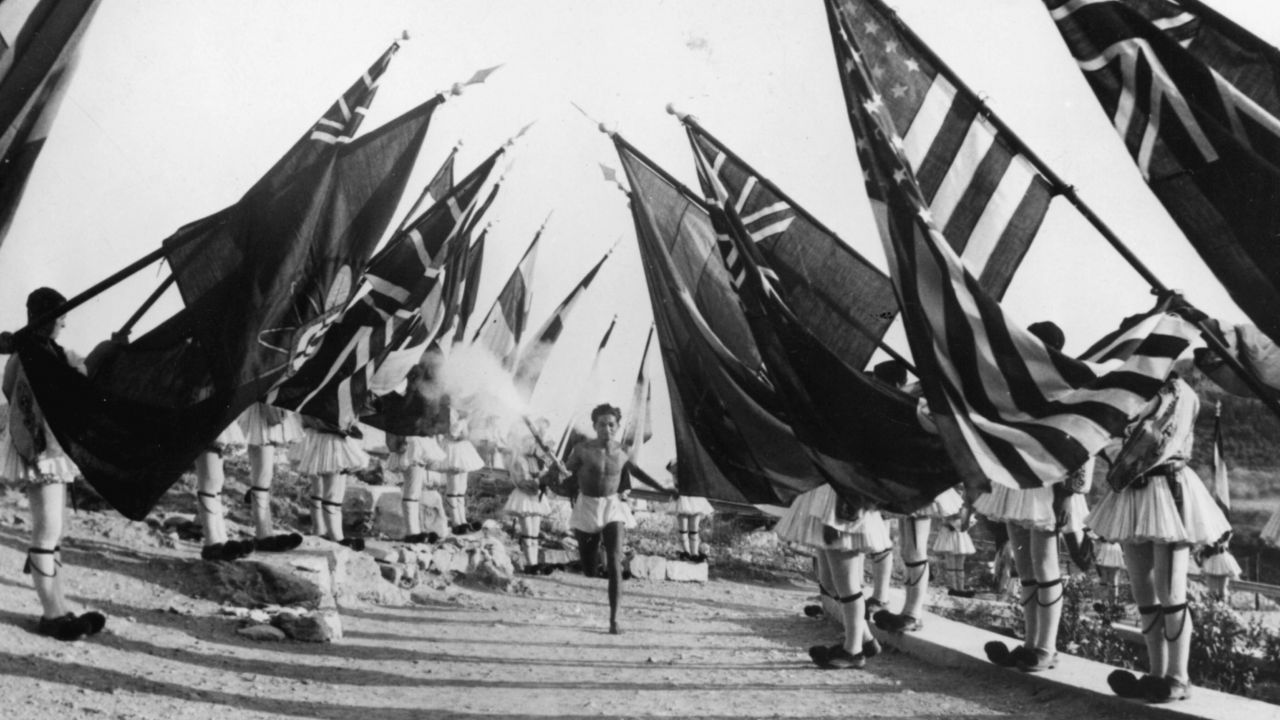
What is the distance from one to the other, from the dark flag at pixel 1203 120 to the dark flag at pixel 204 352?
5183 mm

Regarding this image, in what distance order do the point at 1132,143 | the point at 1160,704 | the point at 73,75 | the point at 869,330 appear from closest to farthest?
the point at 1132,143
the point at 73,75
the point at 1160,704
the point at 869,330

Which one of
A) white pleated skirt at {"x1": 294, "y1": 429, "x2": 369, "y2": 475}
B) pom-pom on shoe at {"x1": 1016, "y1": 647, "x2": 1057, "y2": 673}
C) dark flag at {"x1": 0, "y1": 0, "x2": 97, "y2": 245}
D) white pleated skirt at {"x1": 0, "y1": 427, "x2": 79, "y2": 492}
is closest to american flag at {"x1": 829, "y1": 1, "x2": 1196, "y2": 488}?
pom-pom on shoe at {"x1": 1016, "y1": 647, "x2": 1057, "y2": 673}

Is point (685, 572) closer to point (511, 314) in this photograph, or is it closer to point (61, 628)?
point (511, 314)

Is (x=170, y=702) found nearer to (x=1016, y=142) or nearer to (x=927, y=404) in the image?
(x=927, y=404)

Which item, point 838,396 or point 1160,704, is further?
point 1160,704

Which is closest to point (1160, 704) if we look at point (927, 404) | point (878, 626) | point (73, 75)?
point (927, 404)

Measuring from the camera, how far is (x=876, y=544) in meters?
7.75

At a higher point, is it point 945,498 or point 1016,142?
point 1016,142

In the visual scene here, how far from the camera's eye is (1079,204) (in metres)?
5.62

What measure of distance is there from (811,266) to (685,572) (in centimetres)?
922

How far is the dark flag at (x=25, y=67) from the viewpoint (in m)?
5.43

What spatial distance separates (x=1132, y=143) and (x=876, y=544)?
3.72 meters

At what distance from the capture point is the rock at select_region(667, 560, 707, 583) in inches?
618

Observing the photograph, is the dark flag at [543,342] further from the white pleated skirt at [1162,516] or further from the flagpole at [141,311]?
the white pleated skirt at [1162,516]
